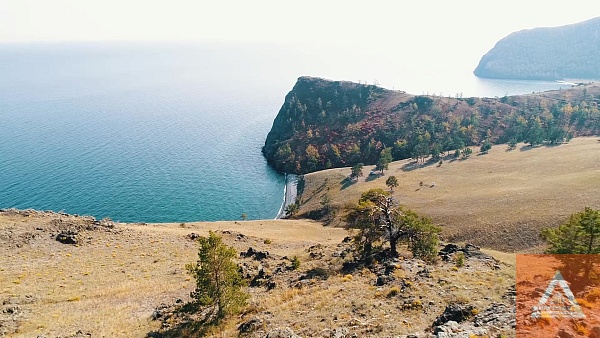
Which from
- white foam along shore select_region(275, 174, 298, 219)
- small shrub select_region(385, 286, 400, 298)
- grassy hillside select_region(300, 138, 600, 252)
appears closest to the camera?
small shrub select_region(385, 286, 400, 298)

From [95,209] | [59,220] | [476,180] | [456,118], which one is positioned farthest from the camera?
[456,118]

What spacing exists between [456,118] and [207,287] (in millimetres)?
195307

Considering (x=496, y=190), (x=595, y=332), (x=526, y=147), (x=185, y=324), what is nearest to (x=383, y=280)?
(x=595, y=332)

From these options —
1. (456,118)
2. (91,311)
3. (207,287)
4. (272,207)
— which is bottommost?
(272,207)

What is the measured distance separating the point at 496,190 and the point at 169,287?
302 feet

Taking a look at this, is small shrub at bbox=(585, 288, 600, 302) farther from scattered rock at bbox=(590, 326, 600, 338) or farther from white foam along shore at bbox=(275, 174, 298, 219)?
white foam along shore at bbox=(275, 174, 298, 219)

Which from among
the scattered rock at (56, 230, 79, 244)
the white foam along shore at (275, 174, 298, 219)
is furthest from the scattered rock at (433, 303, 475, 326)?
the white foam along shore at (275, 174, 298, 219)

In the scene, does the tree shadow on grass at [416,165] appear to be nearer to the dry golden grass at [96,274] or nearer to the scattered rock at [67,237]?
the dry golden grass at [96,274]

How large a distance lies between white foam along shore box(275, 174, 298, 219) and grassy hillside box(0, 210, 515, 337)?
69.2m

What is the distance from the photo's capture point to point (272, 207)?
142m

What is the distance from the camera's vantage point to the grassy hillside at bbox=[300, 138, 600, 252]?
74875 mm

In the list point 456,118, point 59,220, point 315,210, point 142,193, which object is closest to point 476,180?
point 315,210

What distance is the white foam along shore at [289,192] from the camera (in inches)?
5512

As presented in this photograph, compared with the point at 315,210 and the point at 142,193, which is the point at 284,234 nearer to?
the point at 315,210
